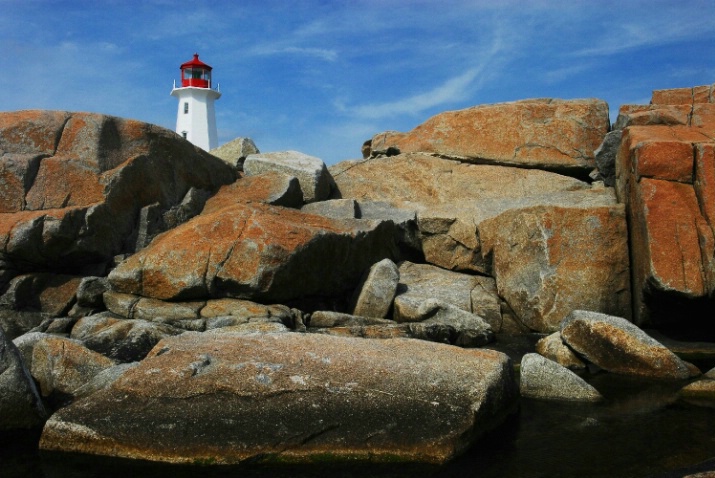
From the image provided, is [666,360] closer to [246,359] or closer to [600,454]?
[600,454]

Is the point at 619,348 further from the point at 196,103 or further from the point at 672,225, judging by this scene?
the point at 196,103

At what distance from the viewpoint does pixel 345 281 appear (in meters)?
14.5

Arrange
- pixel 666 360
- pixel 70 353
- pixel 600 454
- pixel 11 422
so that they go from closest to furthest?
pixel 600 454 < pixel 11 422 < pixel 70 353 < pixel 666 360

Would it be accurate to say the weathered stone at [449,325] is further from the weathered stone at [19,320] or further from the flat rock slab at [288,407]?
the weathered stone at [19,320]

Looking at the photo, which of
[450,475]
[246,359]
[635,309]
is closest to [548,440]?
[450,475]

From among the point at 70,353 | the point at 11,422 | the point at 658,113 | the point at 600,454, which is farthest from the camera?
the point at 658,113

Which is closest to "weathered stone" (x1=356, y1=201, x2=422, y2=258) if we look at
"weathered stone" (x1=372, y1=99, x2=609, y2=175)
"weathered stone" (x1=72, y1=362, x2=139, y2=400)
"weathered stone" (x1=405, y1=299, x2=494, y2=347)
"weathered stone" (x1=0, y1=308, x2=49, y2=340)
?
"weathered stone" (x1=405, y1=299, x2=494, y2=347)

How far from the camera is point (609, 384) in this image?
33.8 feet

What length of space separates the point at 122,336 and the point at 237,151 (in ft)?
36.4

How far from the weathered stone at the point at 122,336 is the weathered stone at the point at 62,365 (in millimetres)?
475

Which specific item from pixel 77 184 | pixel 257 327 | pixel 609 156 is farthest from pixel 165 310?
pixel 609 156

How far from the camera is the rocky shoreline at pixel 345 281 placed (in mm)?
7742

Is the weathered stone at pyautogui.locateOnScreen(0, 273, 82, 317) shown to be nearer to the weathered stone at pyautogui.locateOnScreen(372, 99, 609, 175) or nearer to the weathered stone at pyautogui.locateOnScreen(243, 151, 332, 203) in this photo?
the weathered stone at pyautogui.locateOnScreen(243, 151, 332, 203)

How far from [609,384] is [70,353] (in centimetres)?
756
